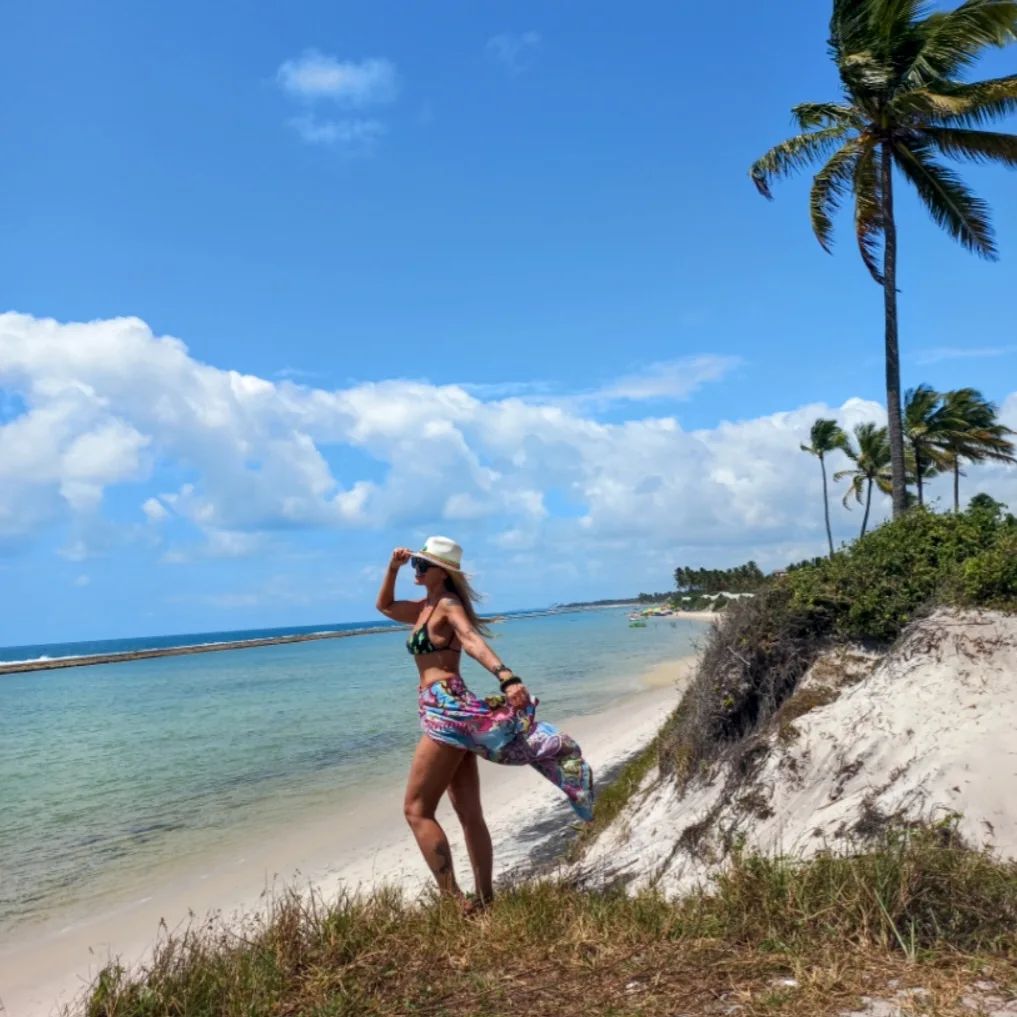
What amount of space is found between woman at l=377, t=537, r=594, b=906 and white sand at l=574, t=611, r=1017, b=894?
1.17m

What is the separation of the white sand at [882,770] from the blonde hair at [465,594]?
1.81 meters

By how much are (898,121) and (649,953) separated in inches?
606

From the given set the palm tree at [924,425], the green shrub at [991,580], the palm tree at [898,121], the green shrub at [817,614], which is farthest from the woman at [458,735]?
the palm tree at [924,425]

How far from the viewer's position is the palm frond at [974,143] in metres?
14.7

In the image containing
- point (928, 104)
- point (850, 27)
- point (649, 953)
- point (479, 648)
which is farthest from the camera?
point (850, 27)

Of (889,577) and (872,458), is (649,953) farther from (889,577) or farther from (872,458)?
(872,458)

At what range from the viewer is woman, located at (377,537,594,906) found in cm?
446

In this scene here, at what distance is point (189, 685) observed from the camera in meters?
45.4

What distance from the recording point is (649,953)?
3568 mm

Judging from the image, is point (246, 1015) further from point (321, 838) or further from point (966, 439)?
point (966, 439)

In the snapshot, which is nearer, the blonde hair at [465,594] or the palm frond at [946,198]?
the blonde hair at [465,594]

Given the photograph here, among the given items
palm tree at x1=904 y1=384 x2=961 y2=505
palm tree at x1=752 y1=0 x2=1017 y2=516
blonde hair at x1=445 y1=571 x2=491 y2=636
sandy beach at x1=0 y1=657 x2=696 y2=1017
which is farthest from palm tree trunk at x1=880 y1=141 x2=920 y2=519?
palm tree at x1=904 y1=384 x2=961 y2=505

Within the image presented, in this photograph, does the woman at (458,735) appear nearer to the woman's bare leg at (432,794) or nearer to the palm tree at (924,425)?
the woman's bare leg at (432,794)

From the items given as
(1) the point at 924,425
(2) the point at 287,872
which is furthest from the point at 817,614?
(1) the point at 924,425
